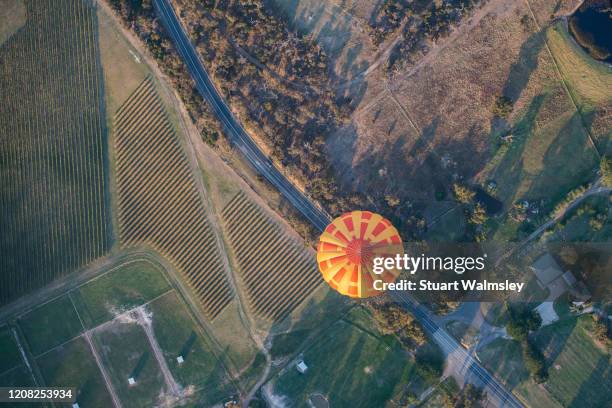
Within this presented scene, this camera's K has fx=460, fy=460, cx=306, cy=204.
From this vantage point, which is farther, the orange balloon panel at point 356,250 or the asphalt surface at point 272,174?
the asphalt surface at point 272,174

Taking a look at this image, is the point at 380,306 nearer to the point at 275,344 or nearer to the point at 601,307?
the point at 275,344

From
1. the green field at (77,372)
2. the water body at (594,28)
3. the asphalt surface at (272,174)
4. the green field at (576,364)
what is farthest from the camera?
the green field at (77,372)

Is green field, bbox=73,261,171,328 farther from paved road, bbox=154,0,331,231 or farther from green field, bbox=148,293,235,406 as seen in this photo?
paved road, bbox=154,0,331,231

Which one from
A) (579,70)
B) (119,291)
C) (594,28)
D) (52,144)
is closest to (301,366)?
(119,291)

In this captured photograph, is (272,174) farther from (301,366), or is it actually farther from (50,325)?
(50,325)

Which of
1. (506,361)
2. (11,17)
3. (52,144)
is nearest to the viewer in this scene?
(506,361)

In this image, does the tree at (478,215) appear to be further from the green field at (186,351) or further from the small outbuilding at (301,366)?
the green field at (186,351)

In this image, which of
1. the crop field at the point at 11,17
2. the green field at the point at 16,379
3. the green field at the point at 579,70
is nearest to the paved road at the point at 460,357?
the green field at the point at 579,70
